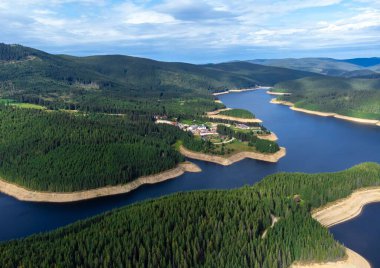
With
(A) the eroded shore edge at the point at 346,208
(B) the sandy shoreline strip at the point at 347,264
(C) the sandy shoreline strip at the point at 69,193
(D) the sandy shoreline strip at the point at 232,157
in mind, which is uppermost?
(D) the sandy shoreline strip at the point at 232,157

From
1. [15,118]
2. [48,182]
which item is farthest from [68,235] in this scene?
[15,118]

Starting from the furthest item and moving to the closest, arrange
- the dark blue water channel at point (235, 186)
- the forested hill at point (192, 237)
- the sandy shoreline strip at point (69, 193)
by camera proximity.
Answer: the sandy shoreline strip at point (69, 193) < the dark blue water channel at point (235, 186) < the forested hill at point (192, 237)

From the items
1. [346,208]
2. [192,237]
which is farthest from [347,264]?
[192,237]

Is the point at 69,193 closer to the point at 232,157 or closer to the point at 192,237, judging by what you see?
the point at 192,237

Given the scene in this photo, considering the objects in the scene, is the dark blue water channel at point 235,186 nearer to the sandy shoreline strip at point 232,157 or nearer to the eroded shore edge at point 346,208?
the eroded shore edge at point 346,208

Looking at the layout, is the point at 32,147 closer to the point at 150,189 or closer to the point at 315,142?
the point at 150,189

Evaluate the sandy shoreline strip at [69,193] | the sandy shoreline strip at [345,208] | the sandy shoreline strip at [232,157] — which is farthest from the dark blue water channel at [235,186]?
the sandy shoreline strip at [232,157]

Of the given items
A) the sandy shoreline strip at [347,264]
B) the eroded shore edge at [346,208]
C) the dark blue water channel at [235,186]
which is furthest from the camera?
the eroded shore edge at [346,208]

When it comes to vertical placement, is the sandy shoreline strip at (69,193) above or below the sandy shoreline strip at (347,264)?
above
